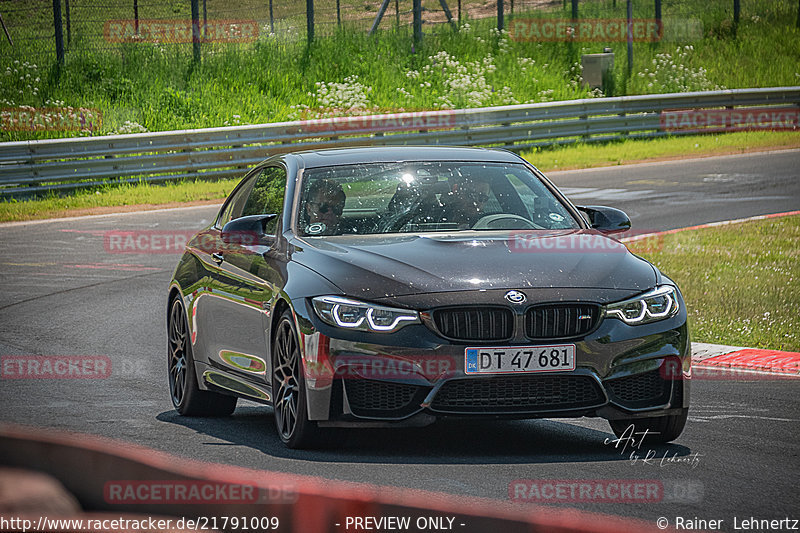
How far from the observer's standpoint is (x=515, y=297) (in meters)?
6.68

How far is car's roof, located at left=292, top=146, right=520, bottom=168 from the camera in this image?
27.3 feet

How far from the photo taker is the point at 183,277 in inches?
357

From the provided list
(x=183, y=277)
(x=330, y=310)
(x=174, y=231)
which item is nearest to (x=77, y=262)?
(x=174, y=231)

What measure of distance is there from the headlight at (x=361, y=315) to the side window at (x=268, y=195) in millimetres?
1494

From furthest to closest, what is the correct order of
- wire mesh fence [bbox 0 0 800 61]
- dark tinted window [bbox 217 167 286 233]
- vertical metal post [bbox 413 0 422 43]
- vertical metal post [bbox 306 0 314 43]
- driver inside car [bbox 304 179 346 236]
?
wire mesh fence [bbox 0 0 800 61] → vertical metal post [bbox 413 0 422 43] → vertical metal post [bbox 306 0 314 43] → dark tinted window [bbox 217 167 286 233] → driver inside car [bbox 304 179 346 236]

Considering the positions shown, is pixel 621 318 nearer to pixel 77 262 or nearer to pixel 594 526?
pixel 594 526

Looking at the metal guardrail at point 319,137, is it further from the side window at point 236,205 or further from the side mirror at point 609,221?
the side mirror at point 609,221

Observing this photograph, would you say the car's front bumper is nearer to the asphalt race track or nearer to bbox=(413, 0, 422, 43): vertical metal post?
the asphalt race track

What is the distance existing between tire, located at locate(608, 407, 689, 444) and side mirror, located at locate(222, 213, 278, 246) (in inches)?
89.4

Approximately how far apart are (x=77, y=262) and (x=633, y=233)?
6.96 metres

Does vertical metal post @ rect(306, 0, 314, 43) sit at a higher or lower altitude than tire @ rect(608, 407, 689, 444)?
lower
